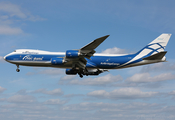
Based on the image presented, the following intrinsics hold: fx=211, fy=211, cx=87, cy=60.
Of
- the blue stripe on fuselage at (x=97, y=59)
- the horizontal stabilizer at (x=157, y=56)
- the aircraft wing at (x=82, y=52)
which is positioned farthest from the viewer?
the blue stripe on fuselage at (x=97, y=59)

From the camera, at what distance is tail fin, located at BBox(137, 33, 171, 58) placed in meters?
45.5

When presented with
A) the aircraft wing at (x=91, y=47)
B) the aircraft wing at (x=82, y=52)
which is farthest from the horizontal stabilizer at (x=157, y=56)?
the aircraft wing at (x=91, y=47)

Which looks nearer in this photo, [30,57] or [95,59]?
[30,57]

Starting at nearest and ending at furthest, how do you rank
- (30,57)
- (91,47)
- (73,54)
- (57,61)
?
(91,47) → (73,54) → (57,61) → (30,57)

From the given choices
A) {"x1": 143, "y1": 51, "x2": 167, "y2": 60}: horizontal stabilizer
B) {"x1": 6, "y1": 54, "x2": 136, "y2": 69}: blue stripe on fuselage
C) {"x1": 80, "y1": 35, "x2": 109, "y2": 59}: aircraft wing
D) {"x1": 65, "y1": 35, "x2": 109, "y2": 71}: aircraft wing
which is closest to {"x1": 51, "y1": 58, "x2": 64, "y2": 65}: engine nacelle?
{"x1": 65, "y1": 35, "x2": 109, "y2": 71}: aircraft wing

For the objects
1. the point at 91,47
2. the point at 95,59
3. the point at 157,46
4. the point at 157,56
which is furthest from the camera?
the point at 157,46

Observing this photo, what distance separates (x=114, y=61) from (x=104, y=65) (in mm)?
2228

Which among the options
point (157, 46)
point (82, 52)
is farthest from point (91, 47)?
point (157, 46)

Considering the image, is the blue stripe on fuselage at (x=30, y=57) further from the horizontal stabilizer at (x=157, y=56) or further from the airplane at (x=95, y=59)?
the horizontal stabilizer at (x=157, y=56)

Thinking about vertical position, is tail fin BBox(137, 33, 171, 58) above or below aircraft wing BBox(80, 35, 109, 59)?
above

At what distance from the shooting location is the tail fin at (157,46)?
45469mm

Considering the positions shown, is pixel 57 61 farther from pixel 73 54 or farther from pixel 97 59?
pixel 97 59

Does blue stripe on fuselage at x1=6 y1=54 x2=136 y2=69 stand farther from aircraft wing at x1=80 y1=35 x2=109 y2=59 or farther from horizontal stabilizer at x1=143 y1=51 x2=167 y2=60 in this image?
aircraft wing at x1=80 y1=35 x2=109 y2=59

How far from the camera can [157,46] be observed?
45.8 m
